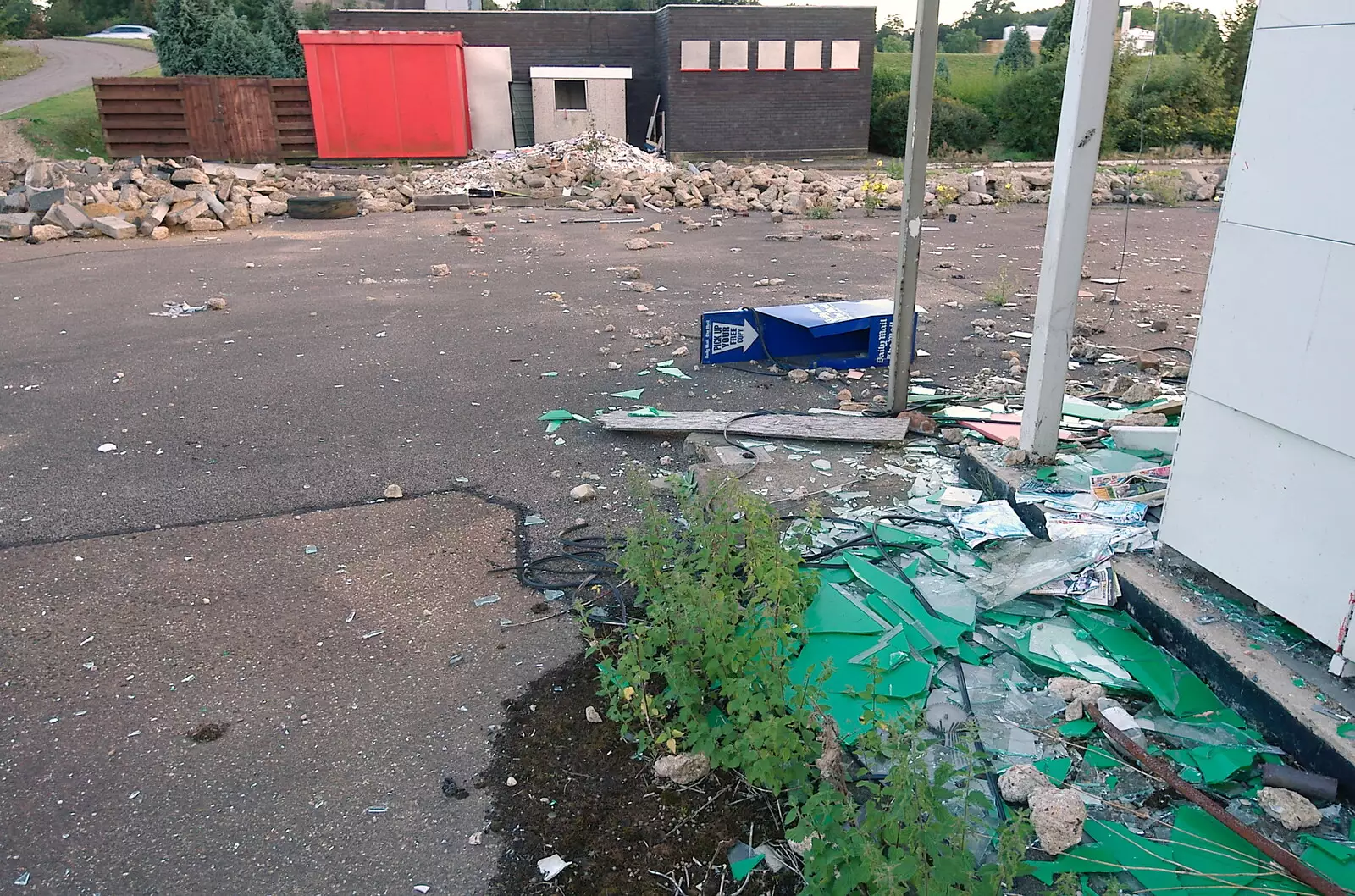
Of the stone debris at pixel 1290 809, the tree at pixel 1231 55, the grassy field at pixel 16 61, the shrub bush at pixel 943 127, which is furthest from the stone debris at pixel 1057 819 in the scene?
the grassy field at pixel 16 61

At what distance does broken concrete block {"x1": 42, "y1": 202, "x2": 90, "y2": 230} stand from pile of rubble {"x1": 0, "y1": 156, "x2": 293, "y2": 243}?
11 mm

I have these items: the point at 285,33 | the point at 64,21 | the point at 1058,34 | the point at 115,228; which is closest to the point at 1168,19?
the point at 115,228

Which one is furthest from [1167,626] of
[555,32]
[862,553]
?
[555,32]

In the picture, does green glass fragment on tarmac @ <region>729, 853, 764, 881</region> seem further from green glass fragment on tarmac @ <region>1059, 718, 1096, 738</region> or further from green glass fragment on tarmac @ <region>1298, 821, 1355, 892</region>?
green glass fragment on tarmac @ <region>1298, 821, 1355, 892</region>

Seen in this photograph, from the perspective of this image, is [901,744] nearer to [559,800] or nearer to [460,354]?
[559,800]

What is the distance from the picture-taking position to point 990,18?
63.3 meters

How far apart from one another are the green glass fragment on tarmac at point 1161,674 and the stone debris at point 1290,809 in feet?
1.17

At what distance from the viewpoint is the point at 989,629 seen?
3.47m

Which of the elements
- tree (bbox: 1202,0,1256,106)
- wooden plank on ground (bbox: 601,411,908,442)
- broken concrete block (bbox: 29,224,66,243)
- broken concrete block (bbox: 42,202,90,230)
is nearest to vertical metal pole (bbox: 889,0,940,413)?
wooden plank on ground (bbox: 601,411,908,442)

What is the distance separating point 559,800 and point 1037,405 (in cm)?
A: 293

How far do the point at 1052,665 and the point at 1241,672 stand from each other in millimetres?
576

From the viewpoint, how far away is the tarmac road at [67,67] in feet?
92.0

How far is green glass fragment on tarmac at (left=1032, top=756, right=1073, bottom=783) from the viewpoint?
2.74 meters

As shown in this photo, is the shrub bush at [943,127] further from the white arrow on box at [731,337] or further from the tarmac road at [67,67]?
the tarmac road at [67,67]
